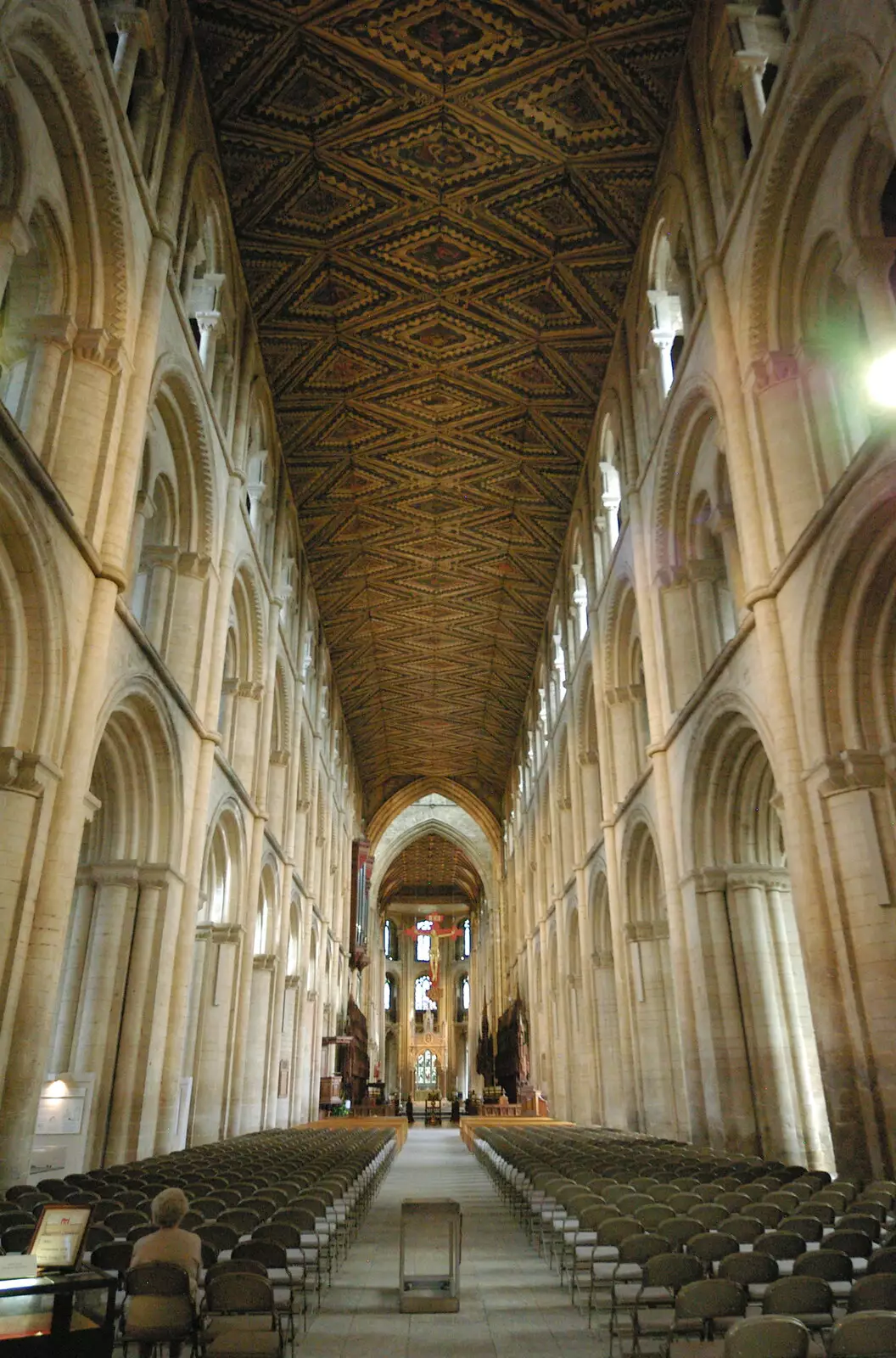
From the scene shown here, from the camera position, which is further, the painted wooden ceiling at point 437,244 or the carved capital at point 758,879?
the painted wooden ceiling at point 437,244

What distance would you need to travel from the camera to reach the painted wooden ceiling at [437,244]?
13.1m

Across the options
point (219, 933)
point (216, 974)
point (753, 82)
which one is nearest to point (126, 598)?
point (219, 933)

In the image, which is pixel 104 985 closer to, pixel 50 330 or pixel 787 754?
pixel 50 330

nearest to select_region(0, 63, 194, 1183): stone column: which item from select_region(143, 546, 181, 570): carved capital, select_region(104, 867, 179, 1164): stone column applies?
select_region(104, 867, 179, 1164): stone column

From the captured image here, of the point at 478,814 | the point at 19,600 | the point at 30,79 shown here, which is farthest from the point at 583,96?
the point at 478,814

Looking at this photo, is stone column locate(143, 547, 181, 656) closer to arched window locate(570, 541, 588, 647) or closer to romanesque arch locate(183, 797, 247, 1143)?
romanesque arch locate(183, 797, 247, 1143)

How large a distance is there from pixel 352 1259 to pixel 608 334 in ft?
52.4

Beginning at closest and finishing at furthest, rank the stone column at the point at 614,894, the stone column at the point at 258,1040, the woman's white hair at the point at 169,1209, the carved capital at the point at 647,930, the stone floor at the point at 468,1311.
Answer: the woman's white hair at the point at 169,1209 < the stone floor at the point at 468,1311 < the stone column at the point at 614,894 < the carved capital at the point at 647,930 < the stone column at the point at 258,1040

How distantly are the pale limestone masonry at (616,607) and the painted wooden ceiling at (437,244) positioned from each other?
729mm

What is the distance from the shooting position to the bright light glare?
26.3ft

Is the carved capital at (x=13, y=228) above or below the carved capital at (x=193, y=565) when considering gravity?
below

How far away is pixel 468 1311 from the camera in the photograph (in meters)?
5.53

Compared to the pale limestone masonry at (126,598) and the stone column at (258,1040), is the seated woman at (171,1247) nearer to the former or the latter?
the pale limestone masonry at (126,598)

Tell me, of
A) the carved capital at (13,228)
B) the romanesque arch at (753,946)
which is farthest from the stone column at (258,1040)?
the carved capital at (13,228)
